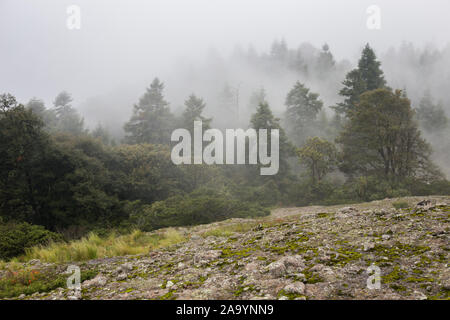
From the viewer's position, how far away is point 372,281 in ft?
Result: 9.07

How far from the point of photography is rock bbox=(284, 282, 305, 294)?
8.65 ft

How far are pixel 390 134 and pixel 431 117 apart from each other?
35376 millimetres

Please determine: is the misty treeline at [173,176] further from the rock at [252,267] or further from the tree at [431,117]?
the tree at [431,117]

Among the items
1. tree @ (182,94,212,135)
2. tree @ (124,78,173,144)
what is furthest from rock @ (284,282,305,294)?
tree @ (124,78,173,144)

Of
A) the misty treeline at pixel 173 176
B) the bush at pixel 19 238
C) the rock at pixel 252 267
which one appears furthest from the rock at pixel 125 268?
the misty treeline at pixel 173 176

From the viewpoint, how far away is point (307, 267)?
11.1 ft

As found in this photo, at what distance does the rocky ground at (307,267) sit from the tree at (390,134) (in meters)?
16.3

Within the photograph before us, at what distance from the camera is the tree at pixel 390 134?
19094 mm

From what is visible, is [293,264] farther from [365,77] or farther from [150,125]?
[150,125]

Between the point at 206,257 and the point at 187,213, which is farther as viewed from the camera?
the point at 187,213

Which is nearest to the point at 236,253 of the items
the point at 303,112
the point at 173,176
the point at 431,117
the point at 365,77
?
the point at 173,176
